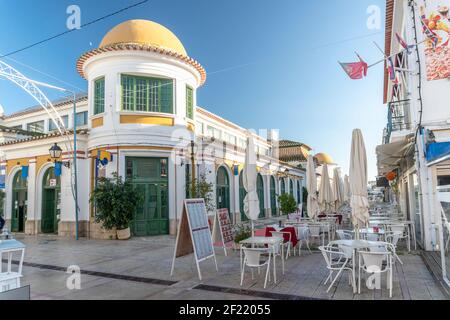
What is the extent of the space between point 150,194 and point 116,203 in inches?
77.9

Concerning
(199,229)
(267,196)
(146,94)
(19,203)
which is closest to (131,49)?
(146,94)

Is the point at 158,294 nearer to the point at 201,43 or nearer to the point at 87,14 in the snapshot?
the point at 87,14

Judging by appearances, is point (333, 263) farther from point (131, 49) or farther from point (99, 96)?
point (99, 96)

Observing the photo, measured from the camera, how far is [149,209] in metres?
15.1

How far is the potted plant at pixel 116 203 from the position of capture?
44.7 feet

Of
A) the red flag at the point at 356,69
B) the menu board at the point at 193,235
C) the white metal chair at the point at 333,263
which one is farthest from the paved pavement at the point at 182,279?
the red flag at the point at 356,69

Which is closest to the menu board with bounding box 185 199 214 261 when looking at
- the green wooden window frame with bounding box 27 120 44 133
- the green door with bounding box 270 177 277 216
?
the green door with bounding box 270 177 277 216

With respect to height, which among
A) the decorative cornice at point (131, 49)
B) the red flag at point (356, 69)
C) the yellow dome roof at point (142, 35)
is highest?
the yellow dome roof at point (142, 35)

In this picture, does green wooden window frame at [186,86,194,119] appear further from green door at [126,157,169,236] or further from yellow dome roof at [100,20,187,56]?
green door at [126,157,169,236]

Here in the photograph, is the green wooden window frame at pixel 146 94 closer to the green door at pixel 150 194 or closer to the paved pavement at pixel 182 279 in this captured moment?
the green door at pixel 150 194

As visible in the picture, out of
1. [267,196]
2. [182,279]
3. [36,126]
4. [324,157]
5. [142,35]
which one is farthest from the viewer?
[324,157]

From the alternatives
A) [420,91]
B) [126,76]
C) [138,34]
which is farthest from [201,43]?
[420,91]

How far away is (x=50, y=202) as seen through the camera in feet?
56.8

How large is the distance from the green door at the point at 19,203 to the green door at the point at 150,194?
298 inches
